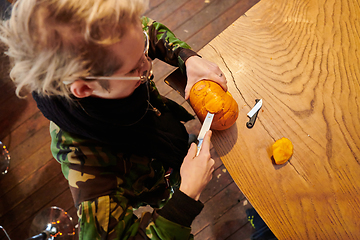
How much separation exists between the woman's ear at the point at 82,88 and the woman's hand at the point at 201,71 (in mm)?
424

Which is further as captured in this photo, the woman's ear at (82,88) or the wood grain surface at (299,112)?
the wood grain surface at (299,112)

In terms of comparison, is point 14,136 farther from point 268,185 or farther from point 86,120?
point 268,185

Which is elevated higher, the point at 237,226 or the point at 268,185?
the point at 268,185

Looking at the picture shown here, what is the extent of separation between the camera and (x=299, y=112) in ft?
3.02

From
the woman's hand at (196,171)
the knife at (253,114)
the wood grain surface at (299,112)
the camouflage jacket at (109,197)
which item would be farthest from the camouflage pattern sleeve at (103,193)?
the knife at (253,114)

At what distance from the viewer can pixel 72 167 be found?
2.52ft

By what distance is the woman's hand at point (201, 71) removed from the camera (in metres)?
0.93

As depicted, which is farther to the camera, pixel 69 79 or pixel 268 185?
pixel 268 185

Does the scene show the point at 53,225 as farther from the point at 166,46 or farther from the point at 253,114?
the point at 253,114

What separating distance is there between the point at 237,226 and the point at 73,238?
1.33m

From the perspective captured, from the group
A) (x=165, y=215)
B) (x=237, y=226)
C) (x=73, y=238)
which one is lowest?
(x=237, y=226)

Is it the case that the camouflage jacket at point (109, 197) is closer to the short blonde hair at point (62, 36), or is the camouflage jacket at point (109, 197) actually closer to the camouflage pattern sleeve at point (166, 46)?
the short blonde hair at point (62, 36)

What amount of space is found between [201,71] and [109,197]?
1.92 feet

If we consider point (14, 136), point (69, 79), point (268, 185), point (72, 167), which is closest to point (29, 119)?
point (14, 136)
